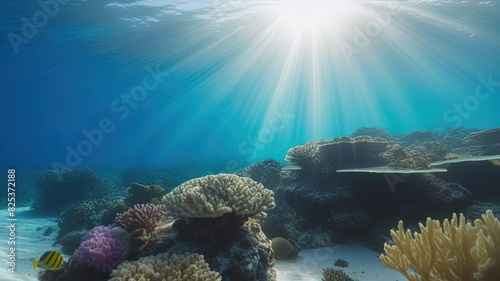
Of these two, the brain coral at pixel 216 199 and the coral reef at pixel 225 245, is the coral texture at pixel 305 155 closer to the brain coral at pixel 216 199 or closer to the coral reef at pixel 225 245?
the brain coral at pixel 216 199

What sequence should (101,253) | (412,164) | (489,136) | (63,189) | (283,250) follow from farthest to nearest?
1. (63,189)
2. (489,136)
3. (412,164)
4. (283,250)
5. (101,253)

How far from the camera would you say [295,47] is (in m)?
30.1

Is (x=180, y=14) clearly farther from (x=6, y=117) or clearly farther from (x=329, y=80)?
(x=6, y=117)

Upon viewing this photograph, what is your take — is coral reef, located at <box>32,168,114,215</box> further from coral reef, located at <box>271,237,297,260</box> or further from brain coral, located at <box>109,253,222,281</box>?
brain coral, located at <box>109,253,222,281</box>

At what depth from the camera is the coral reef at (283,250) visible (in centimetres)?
634

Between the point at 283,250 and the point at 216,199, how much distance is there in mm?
2987

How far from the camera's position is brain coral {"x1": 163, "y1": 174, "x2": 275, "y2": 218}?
4.22 metres

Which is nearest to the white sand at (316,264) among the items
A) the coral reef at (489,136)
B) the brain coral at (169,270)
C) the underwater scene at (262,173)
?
the underwater scene at (262,173)

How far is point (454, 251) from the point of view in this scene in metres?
2.45

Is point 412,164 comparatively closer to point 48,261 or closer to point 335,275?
point 335,275

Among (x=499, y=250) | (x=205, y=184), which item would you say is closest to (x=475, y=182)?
(x=499, y=250)

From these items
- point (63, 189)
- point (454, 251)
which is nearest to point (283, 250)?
point (454, 251)

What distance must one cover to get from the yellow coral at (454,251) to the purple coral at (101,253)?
13.5ft

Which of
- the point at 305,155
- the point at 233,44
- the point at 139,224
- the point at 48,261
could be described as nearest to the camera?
the point at 48,261
